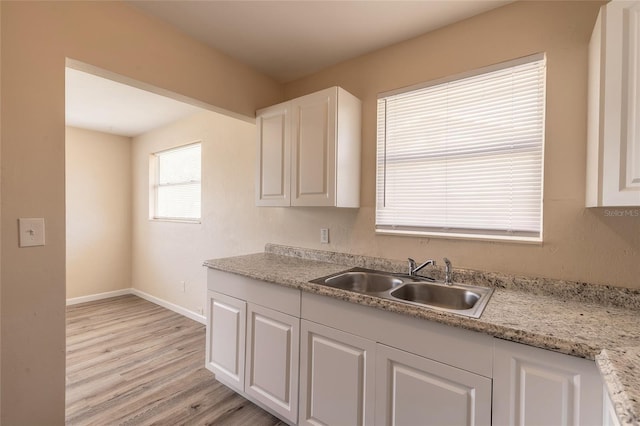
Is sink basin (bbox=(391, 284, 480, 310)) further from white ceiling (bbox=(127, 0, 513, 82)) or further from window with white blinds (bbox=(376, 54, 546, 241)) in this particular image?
white ceiling (bbox=(127, 0, 513, 82))

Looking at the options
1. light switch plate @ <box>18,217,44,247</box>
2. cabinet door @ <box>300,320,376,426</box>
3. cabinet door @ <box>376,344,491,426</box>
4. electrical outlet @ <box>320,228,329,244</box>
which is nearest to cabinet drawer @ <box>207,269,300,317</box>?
cabinet door @ <box>300,320,376,426</box>

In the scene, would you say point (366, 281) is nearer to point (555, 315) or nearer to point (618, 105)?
point (555, 315)

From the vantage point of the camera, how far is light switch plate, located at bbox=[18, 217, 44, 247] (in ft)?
4.30

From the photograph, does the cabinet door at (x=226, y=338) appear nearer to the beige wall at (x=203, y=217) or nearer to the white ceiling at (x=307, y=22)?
the beige wall at (x=203, y=217)

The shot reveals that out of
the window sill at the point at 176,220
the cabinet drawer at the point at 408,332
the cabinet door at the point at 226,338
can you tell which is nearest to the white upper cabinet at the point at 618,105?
the cabinet drawer at the point at 408,332

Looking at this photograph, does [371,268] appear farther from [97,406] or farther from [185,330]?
[185,330]

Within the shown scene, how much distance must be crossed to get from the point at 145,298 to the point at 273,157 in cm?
340

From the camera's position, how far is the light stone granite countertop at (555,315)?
2.56ft

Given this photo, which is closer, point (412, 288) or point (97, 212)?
point (412, 288)

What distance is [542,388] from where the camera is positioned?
38.6 inches

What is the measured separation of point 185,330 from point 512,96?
141 inches

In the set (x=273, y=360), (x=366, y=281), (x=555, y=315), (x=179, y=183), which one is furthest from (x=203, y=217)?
(x=555, y=315)

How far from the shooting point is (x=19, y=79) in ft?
4.25

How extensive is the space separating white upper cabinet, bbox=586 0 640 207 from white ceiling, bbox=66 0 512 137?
0.66 m
